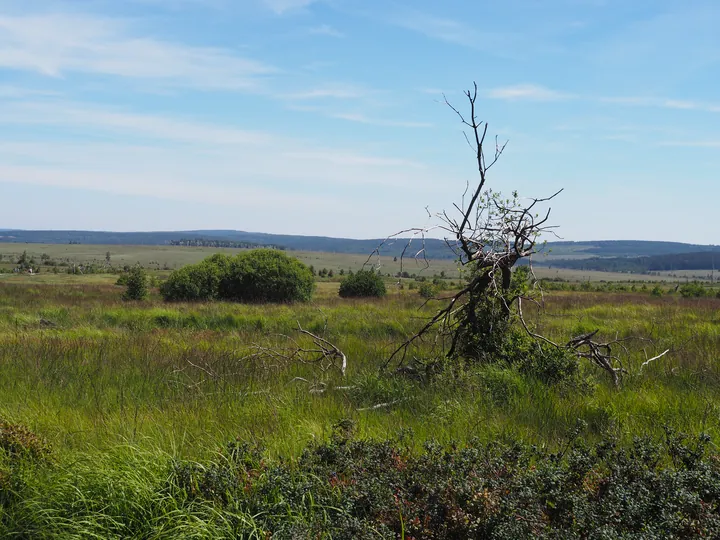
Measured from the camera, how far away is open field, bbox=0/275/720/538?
322 centimetres

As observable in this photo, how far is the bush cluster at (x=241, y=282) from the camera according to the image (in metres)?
24.4

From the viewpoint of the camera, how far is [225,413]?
5.10 metres

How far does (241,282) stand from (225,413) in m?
20.4

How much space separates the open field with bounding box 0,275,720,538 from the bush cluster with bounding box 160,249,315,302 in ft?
49.0

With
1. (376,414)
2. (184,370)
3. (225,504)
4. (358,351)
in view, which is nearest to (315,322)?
(358,351)

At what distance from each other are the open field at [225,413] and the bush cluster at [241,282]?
14929 mm

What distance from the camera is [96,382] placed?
6.44m

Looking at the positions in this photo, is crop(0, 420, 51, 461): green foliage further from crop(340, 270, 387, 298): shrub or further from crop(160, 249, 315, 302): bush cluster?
crop(340, 270, 387, 298): shrub

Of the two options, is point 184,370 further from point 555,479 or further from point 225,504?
point 555,479

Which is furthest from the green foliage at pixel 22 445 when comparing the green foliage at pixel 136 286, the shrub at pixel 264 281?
the green foliage at pixel 136 286

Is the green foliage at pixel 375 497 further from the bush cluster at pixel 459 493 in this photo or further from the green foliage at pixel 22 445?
the green foliage at pixel 22 445

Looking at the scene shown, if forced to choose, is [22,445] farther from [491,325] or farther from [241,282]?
[241,282]

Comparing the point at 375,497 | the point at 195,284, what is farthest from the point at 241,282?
the point at 375,497

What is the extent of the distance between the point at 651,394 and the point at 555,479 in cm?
321
